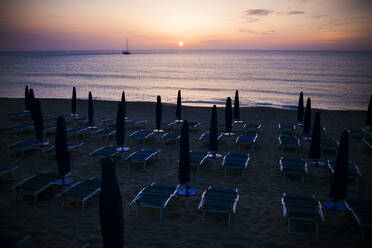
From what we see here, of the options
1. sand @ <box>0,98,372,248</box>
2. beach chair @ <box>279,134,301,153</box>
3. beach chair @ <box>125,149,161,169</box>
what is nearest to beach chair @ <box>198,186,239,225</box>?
sand @ <box>0,98,372,248</box>

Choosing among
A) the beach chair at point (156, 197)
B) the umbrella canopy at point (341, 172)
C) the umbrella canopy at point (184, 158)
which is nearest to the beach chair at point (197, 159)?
the beach chair at point (156, 197)

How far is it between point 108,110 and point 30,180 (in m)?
15.2

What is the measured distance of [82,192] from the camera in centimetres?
717

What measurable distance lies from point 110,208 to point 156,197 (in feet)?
9.71

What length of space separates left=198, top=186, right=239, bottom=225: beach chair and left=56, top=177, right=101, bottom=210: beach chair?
297 centimetres

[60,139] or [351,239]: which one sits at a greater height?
[60,139]

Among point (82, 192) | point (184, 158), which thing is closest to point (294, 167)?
point (184, 158)

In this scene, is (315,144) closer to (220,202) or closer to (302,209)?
(302,209)

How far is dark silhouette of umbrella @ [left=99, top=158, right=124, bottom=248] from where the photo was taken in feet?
12.7

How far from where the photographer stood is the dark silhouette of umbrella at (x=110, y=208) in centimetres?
388

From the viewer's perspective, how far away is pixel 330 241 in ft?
18.6

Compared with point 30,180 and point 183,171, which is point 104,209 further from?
point 30,180

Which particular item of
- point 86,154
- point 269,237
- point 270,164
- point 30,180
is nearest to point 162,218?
point 269,237

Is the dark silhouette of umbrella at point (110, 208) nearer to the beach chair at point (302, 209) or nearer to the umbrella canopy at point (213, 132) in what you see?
the beach chair at point (302, 209)
